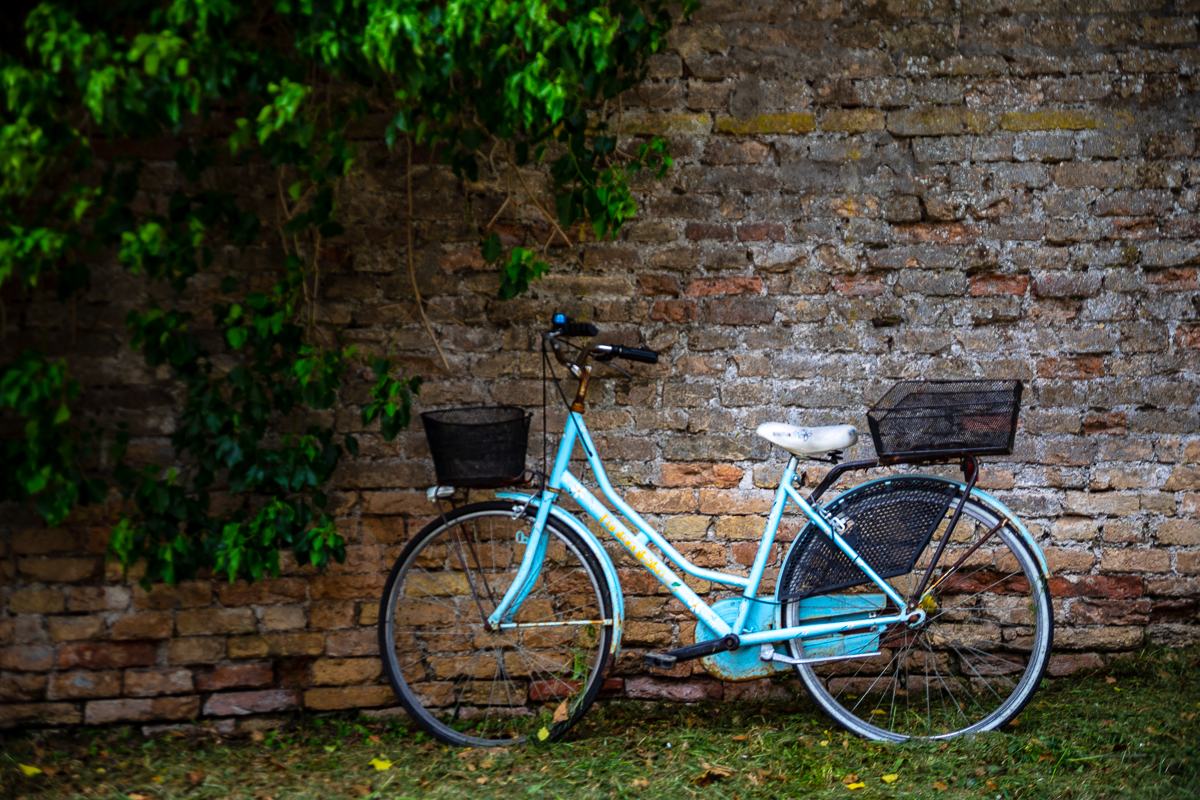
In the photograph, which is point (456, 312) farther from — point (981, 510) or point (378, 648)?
point (981, 510)

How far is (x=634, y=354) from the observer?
112 inches

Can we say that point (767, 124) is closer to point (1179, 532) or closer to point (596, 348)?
point (596, 348)

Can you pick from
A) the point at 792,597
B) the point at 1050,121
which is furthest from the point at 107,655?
the point at 1050,121

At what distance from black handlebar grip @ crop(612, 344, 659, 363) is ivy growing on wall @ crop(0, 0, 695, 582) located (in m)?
0.40

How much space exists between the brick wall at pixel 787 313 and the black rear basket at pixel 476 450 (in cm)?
41

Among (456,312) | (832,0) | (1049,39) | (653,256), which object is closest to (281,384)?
(456,312)

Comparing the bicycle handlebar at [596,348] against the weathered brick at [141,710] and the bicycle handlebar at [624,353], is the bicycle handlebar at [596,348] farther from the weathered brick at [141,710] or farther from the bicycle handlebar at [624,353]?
the weathered brick at [141,710]

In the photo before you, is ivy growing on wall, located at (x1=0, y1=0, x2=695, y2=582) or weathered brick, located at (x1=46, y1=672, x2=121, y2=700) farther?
weathered brick, located at (x1=46, y1=672, x2=121, y2=700)

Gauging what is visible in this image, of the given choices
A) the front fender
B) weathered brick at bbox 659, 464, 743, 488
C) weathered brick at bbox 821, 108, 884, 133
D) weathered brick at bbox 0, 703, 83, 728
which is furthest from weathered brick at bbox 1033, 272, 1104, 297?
weathered brick at bbox 0, 703, 83, 728

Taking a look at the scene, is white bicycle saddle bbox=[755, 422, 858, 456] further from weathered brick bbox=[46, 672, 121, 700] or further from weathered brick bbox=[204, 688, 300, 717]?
weathered brick bbox=[46, 672, 121, 700]

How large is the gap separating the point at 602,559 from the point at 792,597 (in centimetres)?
67

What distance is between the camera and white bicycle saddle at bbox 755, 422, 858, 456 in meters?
2.73

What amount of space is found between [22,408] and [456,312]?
4.67ft

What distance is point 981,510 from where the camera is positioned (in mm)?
A: 2852
